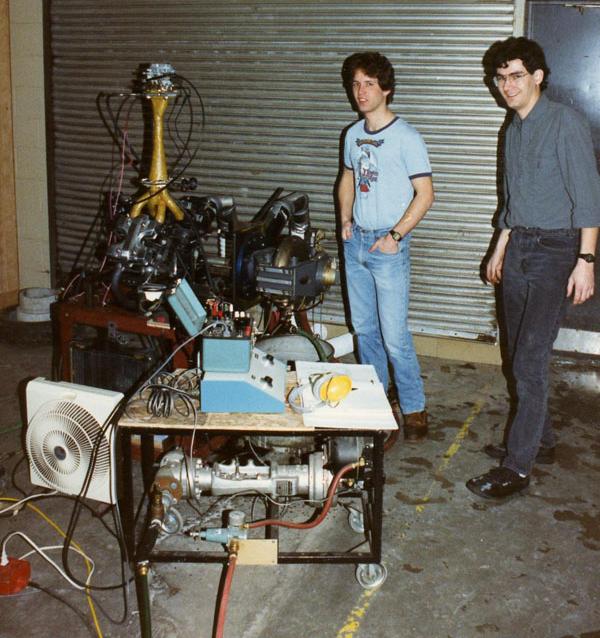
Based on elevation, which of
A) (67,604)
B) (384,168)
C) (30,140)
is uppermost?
(30,140)

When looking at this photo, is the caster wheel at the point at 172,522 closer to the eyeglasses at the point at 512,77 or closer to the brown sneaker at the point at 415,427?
the brown sneaker at the point at 415,427

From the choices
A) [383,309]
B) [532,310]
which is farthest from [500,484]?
[383,309]

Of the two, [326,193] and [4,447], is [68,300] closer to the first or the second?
[4,447]

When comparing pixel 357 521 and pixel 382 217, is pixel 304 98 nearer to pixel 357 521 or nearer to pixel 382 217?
pixel 382 217

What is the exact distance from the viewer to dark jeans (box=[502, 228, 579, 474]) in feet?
10.6

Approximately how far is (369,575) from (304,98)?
3.67 m

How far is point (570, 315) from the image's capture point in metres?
5.45

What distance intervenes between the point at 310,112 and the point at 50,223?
2562 mm

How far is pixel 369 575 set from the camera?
9.31ft

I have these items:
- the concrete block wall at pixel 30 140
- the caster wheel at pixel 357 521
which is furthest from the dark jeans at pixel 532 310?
the concrete block wall at pixel 30 140

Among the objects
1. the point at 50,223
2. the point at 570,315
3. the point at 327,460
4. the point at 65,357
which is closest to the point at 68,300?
the point at 65,357

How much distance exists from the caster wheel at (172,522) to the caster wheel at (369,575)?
0.72m

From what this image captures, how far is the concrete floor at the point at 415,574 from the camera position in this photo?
264 cm

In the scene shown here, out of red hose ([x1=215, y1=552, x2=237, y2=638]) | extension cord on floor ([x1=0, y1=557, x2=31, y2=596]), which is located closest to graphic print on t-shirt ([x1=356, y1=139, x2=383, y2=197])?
red hose ([x1=215, y1=552, x2=237, y2=638])
